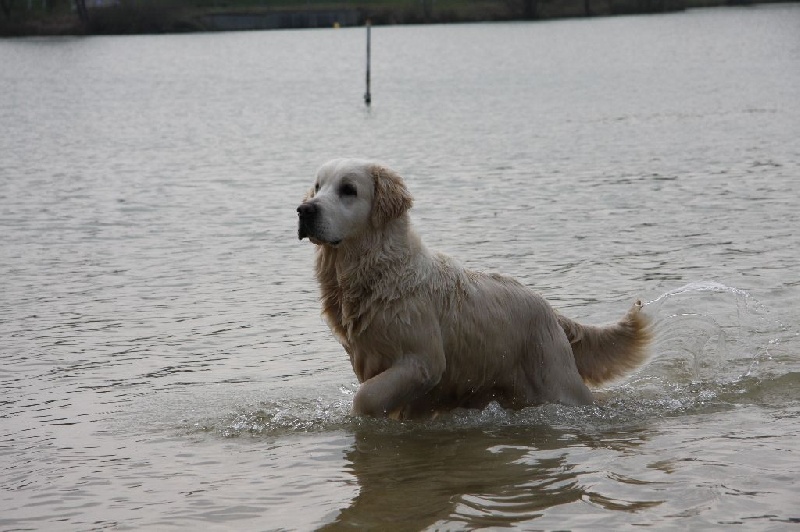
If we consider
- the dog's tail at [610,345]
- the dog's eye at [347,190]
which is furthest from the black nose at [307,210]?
the dog's tail at [610,345]

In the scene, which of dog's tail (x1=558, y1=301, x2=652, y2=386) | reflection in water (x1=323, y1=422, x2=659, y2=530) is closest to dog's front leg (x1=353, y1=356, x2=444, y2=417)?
reflection in water (x1=323, y1=422, x2=659, y2=530)

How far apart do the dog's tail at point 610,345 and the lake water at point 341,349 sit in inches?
9.7

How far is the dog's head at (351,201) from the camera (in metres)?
7.45

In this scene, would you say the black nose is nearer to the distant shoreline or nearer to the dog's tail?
the dog's tail

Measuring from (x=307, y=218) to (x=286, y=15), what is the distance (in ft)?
382

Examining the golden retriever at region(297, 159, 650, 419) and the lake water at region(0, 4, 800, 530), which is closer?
the lake water at region(0, 4, 800, 530)

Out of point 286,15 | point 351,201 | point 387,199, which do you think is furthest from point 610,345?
point 286,15

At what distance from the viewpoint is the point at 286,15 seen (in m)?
120

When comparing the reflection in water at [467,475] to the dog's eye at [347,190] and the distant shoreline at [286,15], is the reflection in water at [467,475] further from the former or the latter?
the distant shoreline at [286,15]

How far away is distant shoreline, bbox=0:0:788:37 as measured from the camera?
107875 millimetres

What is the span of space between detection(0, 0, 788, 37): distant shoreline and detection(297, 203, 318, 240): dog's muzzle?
10583cm

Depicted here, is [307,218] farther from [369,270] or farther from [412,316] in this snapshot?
[412,316]

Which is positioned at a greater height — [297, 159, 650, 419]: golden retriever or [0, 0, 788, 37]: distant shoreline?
[0, 0, 788, 37]: distant shoreline

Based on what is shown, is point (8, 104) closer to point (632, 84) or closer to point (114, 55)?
point (632, 84)
